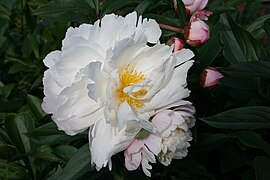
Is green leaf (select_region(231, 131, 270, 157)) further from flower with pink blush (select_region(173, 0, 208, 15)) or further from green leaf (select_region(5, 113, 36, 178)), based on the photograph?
green leaf (select_region(5, 113, 36, 178))

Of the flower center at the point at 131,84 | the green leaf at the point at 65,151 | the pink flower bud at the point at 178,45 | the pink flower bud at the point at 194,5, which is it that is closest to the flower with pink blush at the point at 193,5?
the pink flower bud at the point at 194,5

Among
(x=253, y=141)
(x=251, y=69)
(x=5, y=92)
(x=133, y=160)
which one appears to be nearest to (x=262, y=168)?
(x=253, y=141)

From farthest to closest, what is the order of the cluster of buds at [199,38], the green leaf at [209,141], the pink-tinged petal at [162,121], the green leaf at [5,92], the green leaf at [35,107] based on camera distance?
1. the green leaf at [5,92]
2. the green leaf at [35,107]
3. the green leaf at [209,141]
4. the cluster of buds at [199,38]
5. the pink-tinged petal at [162,121]

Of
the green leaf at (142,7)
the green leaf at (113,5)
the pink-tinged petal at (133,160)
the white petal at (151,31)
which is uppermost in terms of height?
the white petal at (151,31)

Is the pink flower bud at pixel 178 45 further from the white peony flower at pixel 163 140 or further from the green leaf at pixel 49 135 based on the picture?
the green leaf at pixel 49 135

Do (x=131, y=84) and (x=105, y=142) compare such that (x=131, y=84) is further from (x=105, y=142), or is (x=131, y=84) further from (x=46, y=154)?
(x=46, y=154)

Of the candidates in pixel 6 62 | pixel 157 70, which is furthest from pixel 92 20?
pixel 6 62
